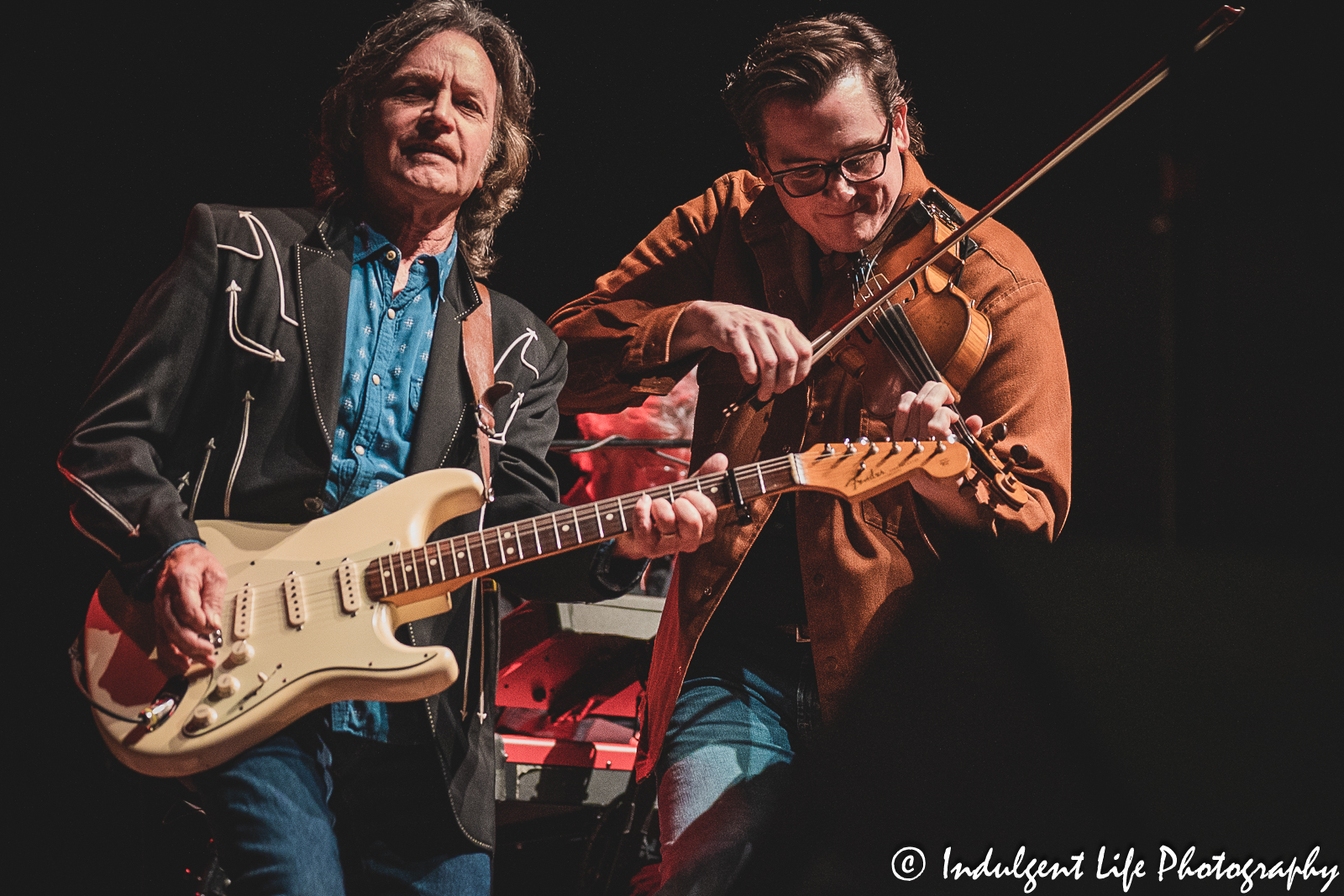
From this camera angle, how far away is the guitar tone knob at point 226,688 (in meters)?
1.67

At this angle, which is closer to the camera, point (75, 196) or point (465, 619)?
point (465, 619)

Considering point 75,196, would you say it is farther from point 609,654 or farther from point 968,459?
point 968,459

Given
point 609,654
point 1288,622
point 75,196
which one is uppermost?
point 75,196

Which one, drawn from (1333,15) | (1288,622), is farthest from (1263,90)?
(1288,622)

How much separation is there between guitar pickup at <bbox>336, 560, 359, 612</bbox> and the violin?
0.92 metres

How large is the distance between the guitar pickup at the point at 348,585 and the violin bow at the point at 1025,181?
0.80m

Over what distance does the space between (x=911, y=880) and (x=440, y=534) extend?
1047 millimetres

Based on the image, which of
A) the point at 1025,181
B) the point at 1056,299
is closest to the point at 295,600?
the point at 1025,181

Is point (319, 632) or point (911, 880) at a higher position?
point (319, 632)

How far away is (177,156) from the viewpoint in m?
2.76

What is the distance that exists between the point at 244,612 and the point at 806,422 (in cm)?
109

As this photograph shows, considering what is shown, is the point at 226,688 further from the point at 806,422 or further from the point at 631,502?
the point at 806,422

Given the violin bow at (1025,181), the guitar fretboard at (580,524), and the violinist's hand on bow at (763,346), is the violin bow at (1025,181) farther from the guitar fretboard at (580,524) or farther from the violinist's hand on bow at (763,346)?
the guitar fretboard at (580,524)

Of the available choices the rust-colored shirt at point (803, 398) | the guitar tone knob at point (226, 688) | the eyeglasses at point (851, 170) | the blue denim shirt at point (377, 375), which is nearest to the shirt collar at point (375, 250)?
the blue denim shirt at point (377, 375)
